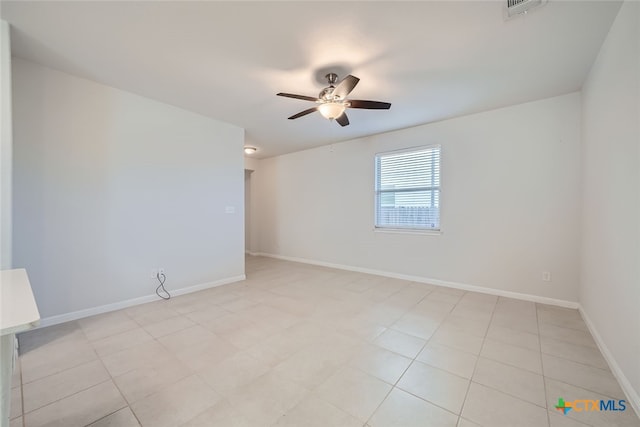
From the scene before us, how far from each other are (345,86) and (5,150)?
9.12 feet

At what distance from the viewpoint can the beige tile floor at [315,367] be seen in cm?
146

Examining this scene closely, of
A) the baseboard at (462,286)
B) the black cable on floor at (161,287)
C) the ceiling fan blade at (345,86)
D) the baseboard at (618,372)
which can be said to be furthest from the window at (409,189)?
the black cable on floor at (161,287)

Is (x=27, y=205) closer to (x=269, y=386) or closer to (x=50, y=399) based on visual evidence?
(x=50, y=399)

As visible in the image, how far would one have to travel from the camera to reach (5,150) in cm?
196

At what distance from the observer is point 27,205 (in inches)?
97.0

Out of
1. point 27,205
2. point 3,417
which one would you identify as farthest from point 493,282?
point 27,205

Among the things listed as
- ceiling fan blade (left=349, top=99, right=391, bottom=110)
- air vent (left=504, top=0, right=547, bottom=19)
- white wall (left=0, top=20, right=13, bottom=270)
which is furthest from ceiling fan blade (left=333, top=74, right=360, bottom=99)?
white wall (left=0, top=20, right=13, bottom=270)

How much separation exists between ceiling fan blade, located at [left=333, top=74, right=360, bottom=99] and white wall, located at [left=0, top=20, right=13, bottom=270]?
259cm

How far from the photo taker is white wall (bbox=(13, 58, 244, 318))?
2506 millimetres

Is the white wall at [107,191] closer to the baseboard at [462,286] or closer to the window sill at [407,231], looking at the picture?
the baseboard at [462,286]

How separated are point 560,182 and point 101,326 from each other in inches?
214

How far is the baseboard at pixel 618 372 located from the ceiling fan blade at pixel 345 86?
280 centimetres

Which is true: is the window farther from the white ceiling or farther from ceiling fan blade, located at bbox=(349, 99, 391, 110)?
ceiling fan blade, located at bbox=(349, 99, 391, 110)

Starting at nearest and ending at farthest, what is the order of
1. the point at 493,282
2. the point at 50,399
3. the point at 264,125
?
the point at 50,399 → the point at 493,282 → the point at 264,125
